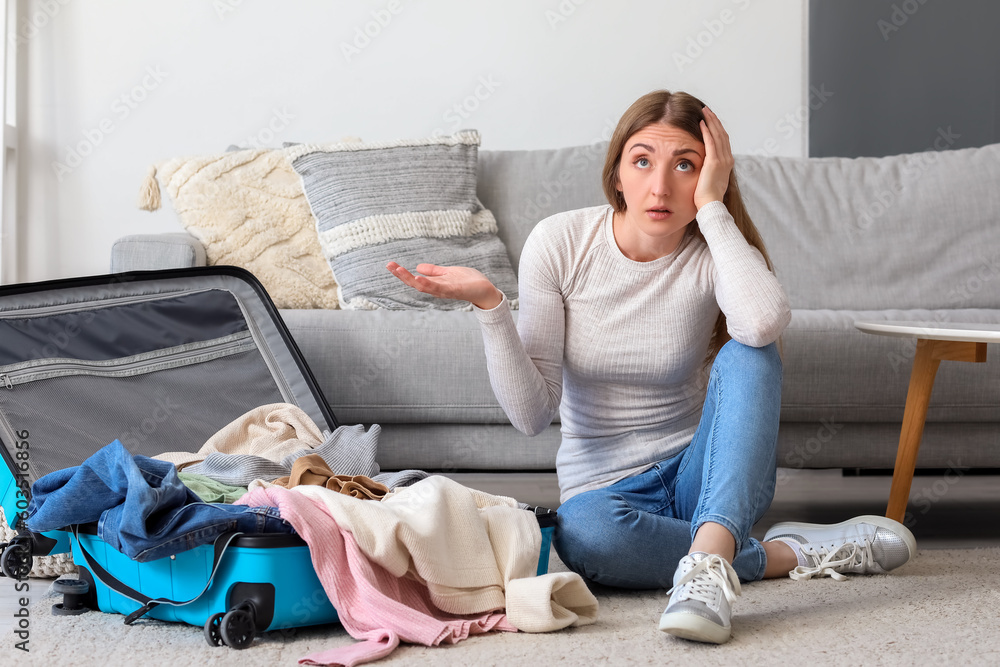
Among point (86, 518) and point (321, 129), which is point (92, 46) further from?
point (86, 518)

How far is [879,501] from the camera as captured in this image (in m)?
2.06

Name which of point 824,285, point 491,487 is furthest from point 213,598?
point 824,285

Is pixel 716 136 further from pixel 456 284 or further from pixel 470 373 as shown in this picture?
pixel 470 373

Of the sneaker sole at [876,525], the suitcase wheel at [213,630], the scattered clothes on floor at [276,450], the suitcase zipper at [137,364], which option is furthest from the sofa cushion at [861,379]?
the suitcase wheel at [213,630]

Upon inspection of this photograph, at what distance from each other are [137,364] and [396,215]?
29.7 inches

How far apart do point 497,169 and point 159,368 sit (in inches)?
44.7

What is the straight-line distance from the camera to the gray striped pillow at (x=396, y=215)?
203cm

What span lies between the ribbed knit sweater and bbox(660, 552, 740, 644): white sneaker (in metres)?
0.31

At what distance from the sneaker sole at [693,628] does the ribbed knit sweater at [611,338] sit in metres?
0.35

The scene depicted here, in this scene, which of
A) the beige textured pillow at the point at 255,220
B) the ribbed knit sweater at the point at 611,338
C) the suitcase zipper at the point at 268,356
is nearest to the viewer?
the ribbed knit sweater at the point at 611,338

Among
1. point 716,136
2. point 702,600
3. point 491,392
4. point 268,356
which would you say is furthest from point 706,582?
point 268,356

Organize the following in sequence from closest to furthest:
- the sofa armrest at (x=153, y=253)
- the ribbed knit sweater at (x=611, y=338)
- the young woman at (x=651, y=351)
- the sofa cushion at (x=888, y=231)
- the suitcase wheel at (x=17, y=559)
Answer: the suitcase wheel at (x=17, y=559) < the young woman at (x=651, y=351) < the ribbed knit sweater at (x=611, y=338) < the sofa armrest at (x=153, y=253) < the sofa cushion at (x=888, y=231)

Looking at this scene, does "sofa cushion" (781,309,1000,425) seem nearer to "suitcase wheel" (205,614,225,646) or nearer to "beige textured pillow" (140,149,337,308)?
"beige textured pillow" (140,149,337,308)

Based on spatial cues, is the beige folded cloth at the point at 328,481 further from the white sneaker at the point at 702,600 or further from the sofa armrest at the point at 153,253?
the sofa armrest at the point at 153,253
